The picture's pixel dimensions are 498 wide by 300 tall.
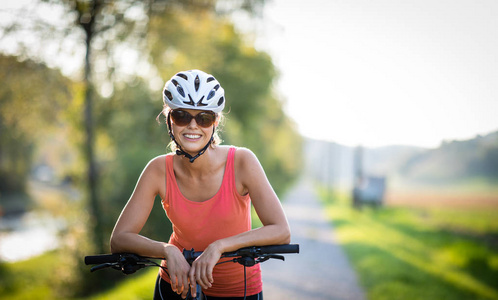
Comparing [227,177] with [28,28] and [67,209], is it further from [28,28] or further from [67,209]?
[67,209]

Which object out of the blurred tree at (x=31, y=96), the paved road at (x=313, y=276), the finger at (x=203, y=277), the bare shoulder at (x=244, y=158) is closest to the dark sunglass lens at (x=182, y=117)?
the bare shoulder at (x=244, y=158)

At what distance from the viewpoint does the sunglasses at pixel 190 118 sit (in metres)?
2.17

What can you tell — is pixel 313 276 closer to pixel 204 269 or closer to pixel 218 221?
pixel 218 221

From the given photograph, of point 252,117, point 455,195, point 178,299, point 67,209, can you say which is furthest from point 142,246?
point 252,117

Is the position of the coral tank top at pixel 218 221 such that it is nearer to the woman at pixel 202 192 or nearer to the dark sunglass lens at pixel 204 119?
the woman at pixel 202 192

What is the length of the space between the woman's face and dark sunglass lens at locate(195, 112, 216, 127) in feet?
0.04

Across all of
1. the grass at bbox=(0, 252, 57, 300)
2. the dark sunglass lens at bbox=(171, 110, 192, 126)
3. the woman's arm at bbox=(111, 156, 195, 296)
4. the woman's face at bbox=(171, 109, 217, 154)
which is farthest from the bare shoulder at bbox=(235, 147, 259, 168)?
the grass at bbox=(0, 252, 57, 300)

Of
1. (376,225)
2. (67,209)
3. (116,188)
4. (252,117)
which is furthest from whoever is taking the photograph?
(252,117)

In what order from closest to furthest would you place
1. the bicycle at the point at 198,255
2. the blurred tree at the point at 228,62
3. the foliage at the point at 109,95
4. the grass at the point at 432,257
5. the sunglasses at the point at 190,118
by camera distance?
1. the bicycle at the point at 198,255
2. the sunglasses at the point at 190,118
3. the grass at the point at 432,257
4. the foliage at the point at 109,95
5. the blurred tree at the point at 228,62

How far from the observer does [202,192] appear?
214cm

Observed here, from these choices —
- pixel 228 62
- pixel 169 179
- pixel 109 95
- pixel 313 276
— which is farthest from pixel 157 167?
pixel 228 62

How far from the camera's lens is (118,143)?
1288cm

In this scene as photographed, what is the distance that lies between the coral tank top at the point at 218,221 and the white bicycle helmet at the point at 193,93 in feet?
1.05

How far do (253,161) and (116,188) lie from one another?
10.7 metres
